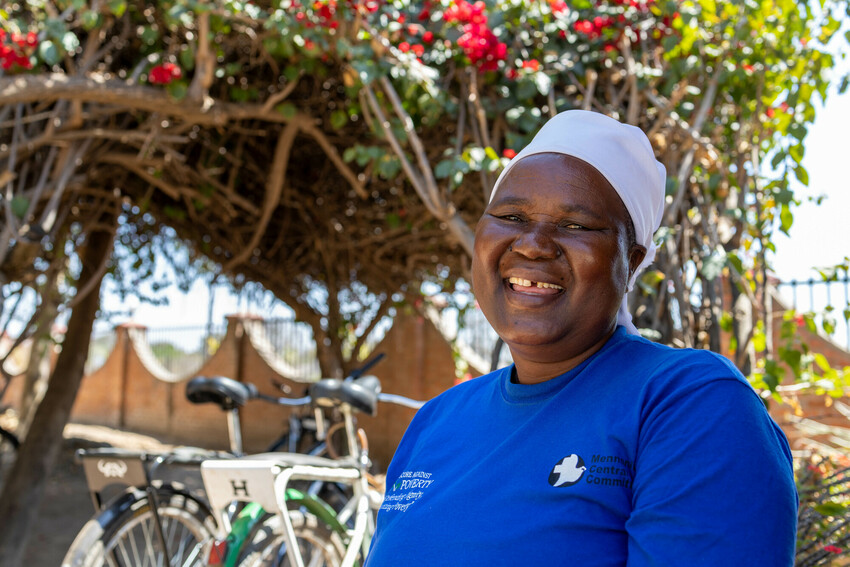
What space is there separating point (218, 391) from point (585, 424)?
2768 millimetres

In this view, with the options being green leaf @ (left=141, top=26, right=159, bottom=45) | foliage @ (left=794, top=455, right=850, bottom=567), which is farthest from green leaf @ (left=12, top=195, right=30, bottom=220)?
foliage @ (left=794, top=455, right=850, bottom=567)

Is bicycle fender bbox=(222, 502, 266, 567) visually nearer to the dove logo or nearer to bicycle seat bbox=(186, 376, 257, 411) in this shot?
bicycle seat bbox=(186, 376, 257, 411)

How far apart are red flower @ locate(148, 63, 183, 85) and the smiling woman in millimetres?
3029

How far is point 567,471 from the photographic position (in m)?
0.89

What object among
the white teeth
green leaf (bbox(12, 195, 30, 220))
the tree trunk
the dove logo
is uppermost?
green leaf (bbox(12, 195, 30, 220))

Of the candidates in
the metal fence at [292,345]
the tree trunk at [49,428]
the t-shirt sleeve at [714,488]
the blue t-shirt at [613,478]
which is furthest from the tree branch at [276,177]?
the metal fence at [292,345]

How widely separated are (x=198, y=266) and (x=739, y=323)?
19.9ft

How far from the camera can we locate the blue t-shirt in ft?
2.42

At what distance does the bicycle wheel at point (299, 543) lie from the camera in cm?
279

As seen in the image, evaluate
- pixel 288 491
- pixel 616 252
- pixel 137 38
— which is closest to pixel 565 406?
pixel 616 252

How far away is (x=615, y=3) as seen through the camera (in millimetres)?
3369

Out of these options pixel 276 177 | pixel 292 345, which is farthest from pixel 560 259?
pixel 292 345

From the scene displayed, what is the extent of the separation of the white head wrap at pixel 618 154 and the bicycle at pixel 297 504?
63.9 inches

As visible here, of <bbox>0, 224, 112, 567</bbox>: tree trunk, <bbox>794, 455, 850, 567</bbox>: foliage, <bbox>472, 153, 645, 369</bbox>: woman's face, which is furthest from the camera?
<bbox>0, 224, 112, 567</bbox>: tree trunk
